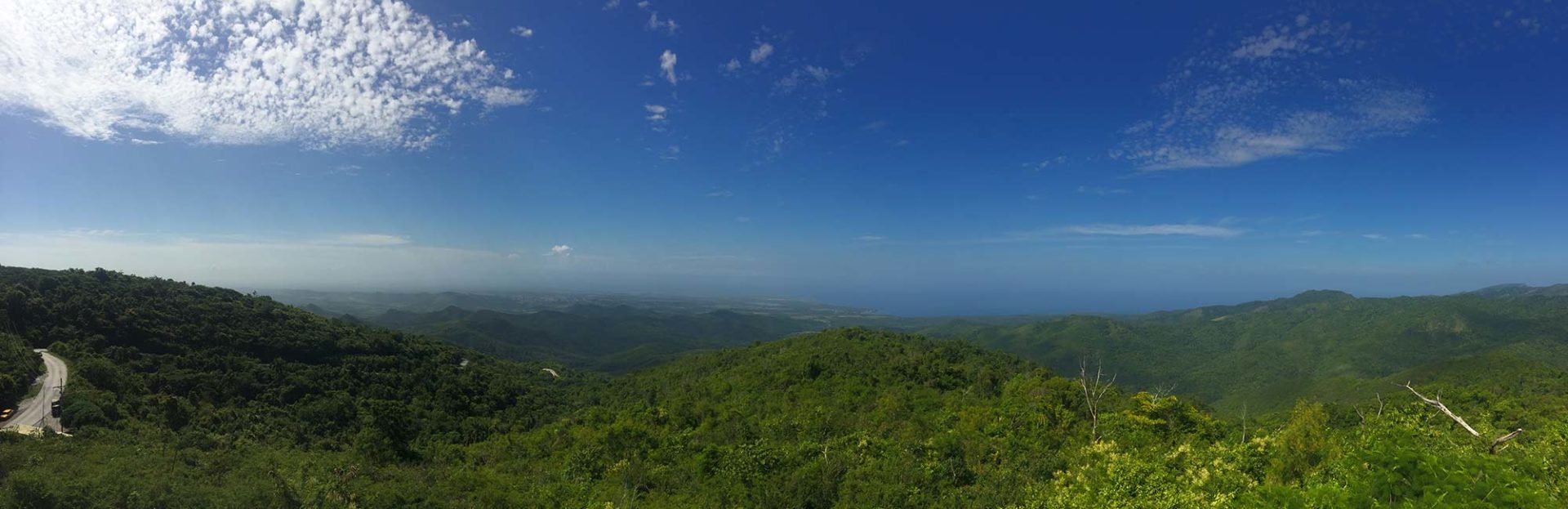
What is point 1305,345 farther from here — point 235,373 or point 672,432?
point 235,373

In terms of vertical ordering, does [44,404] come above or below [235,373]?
above

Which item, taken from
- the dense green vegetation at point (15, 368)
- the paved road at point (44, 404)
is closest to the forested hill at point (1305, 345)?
the paved road at point (44, 404)

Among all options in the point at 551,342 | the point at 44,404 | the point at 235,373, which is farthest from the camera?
the point at 551,342

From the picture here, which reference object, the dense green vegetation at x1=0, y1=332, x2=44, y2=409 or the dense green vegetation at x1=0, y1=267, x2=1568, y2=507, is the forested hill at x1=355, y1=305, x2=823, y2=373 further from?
the dense green vegetation at x1=0, y1=332, x2=44, y2=409

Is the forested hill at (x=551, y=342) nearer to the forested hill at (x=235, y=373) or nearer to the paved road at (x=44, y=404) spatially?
the forested hill at (x=235, y=373)

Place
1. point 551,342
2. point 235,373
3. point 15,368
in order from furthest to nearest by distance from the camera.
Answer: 1. point 551,342
2. point 235,373
3. point 15,368

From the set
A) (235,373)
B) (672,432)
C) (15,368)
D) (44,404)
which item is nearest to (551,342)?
(235,373)
